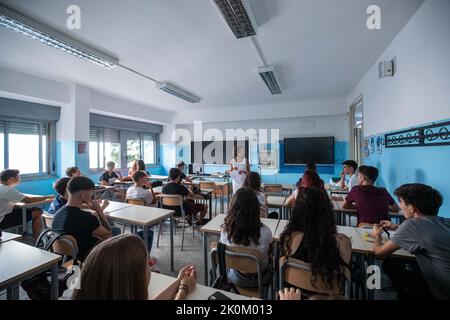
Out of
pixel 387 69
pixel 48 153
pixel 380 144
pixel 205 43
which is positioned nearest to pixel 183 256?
pixel 205 43

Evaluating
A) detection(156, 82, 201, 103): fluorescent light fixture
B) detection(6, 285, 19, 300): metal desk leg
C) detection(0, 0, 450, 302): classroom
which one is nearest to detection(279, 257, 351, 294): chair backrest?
detection(0, 0, 450, 302): classroom

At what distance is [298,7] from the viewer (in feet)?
7.55

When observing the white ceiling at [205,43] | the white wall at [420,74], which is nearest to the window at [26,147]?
the white ceiling at [205,43]

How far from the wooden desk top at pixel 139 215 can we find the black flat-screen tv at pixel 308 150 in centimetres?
→ 517

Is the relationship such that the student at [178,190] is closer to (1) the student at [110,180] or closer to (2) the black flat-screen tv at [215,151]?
(1) the student at [110,180]

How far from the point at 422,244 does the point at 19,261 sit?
108 inches

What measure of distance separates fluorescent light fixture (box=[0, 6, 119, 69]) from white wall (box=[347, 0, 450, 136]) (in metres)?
4.08

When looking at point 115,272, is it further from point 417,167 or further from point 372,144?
point 372,144

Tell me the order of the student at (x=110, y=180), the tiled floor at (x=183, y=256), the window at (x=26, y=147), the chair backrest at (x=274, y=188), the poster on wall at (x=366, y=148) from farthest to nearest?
the student at (x=110, y=180), the chair backrest at (x=274, y=188), the window at (x=26, y=147), the poster on wall at (x=366, y=148), the tiled floor at (x=183, y=256)

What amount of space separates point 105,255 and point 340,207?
299 centimetres

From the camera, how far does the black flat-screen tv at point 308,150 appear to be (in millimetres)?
6590

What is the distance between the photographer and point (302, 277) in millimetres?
1381

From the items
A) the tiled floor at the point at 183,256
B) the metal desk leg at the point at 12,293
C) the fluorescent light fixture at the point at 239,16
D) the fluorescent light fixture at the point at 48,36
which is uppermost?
the fluorescent light fixture at the point at 48,36

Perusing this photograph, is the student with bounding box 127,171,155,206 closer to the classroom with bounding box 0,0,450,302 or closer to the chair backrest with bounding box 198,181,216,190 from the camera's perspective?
the classroom with bounding box 0,0,450,302
